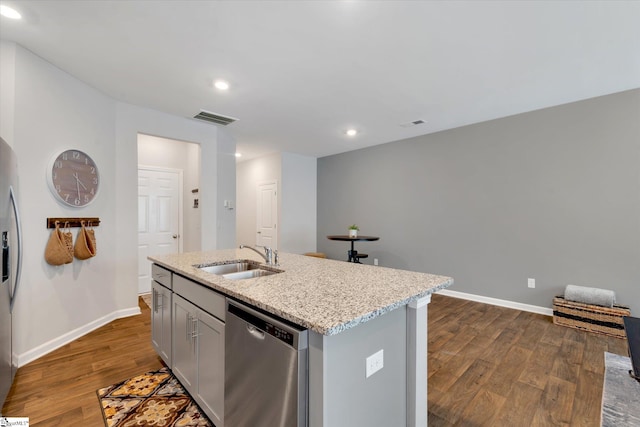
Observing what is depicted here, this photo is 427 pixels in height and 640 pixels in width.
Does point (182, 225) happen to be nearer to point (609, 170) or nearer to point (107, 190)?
point (107, 190)

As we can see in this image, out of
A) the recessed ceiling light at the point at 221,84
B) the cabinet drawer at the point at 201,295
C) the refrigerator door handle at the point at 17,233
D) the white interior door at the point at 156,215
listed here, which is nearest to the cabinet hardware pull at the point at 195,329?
the cabinet drawer at the point at 201,295

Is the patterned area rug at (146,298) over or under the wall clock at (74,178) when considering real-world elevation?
under

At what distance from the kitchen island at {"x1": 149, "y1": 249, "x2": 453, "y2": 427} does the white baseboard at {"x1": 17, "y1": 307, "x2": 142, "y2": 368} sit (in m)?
2.02

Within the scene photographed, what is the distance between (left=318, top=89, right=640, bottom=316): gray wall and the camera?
10.6ft

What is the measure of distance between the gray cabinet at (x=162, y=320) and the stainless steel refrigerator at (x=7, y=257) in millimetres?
837

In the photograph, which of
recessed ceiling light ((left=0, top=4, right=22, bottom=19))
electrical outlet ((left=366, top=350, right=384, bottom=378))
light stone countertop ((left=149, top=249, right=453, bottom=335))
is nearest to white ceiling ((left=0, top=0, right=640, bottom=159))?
recessed ceiling light ((left=0, top=4, right=22, bottom=19))

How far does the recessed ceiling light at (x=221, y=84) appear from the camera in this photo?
3.01 m

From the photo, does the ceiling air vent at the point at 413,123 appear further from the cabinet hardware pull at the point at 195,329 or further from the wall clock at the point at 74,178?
the wall clock at the point at 74,178

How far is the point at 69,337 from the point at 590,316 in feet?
17.9

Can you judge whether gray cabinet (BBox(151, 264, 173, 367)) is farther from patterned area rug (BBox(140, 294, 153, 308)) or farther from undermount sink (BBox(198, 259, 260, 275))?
patterned area rug (BBox(140, 294, 153, 308))

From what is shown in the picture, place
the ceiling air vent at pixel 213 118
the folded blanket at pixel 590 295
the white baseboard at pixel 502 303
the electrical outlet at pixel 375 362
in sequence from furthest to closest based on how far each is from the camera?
1. the ceiling air vent at pixel 213 118
2. the white baseboard at pixel 502 303
3. the folded blanket at pixel 590 295
4. the electrical outlet at pixel 375 362

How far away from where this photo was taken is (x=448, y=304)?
13.4 ft

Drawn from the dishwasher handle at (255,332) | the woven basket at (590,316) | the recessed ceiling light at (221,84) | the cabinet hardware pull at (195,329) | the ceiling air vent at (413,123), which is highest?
the recessed ceiling light at (221,84)

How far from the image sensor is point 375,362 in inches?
49.6
